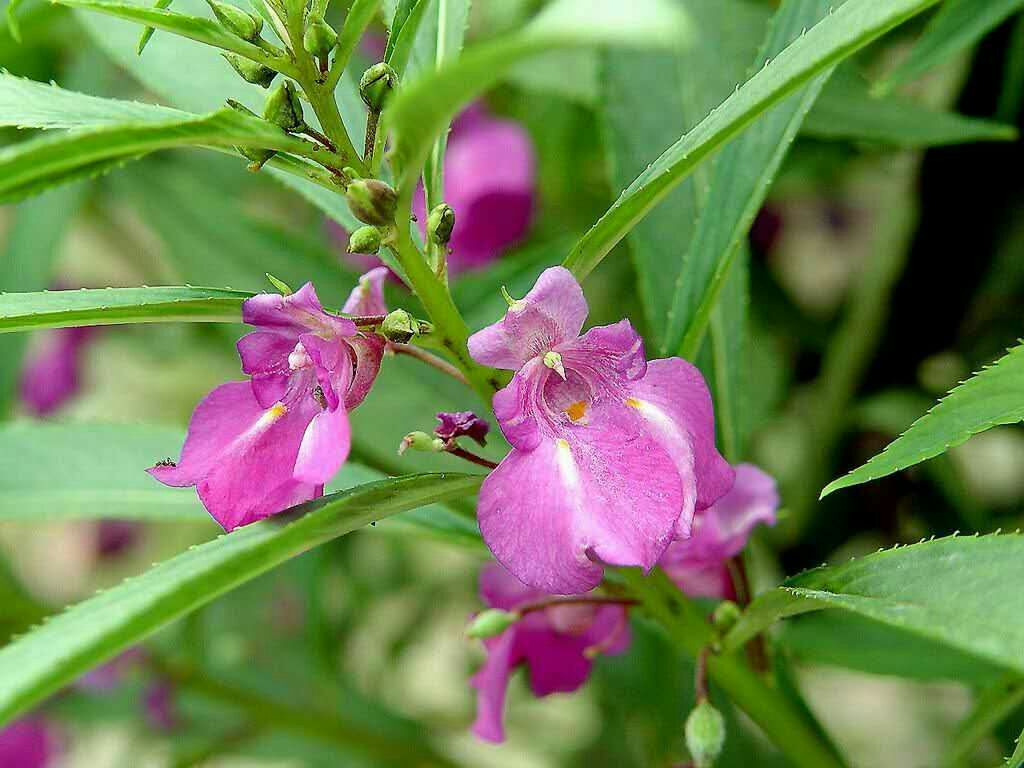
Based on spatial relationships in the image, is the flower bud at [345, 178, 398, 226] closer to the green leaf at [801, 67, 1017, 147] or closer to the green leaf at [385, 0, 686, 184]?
the green leaf at [385, 0, 686, 184]

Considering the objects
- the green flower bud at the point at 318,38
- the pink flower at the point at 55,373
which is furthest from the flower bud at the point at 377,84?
the pink flower at the point at 55,373

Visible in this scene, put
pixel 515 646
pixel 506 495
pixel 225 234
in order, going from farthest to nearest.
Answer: pixel 225 234 → pixel 515 646 → pixel 506 495

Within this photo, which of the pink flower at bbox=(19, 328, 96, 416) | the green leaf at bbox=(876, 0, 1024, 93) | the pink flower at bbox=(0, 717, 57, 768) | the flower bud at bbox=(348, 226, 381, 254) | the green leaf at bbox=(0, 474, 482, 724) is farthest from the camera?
the pink flower at bbox=(19, 328, 96, 416)

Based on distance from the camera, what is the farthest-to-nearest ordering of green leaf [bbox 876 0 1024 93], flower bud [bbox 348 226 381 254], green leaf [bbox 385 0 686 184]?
green leaf [bbox 876 0 1024 93] < flower bud [bbox 348 226 381 254] < green leaf [bbox 385 0 686 184]

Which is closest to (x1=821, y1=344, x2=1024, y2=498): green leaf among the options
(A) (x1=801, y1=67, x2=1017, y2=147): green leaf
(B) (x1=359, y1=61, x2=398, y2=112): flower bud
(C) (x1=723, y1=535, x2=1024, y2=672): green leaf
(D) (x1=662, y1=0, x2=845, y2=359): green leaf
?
(C) (x1=723, y1=535, x2=1024, y2=672): green leaf

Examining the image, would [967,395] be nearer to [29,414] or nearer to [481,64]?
[481,64]

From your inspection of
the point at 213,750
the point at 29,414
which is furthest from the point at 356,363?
the point at 29,414
